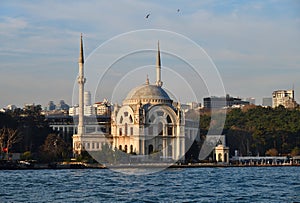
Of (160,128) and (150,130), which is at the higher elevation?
(160,128)

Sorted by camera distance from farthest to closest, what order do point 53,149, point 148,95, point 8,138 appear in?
point 148,95, point 53,149, point 8,138

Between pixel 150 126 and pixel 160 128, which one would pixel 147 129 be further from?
pixel 160 128

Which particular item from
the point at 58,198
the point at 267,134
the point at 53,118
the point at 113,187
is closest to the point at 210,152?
the point at 267,134

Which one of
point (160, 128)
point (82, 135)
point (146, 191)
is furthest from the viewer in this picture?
point (160, 128)

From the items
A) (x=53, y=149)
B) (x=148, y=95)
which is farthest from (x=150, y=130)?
(x=53, y=149)

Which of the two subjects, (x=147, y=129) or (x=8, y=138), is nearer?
(x=8, y=138)

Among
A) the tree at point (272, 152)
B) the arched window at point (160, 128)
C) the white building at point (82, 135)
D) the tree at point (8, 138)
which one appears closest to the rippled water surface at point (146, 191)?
the tree at point (8, 138)

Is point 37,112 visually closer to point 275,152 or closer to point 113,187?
point 275,152

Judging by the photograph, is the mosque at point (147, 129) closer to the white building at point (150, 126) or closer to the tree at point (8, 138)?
the white building at point (150, 126)

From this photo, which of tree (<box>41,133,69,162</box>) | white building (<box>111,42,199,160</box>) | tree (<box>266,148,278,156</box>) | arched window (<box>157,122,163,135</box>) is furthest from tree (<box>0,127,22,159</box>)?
tree (<box>266,148,278,156</box>)
